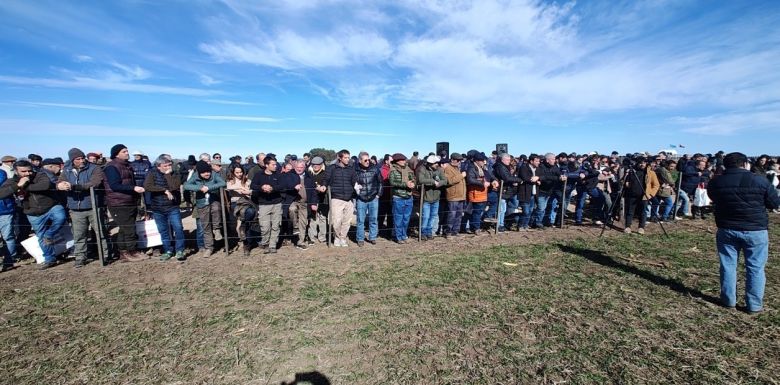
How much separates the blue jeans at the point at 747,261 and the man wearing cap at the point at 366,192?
20.8 ft

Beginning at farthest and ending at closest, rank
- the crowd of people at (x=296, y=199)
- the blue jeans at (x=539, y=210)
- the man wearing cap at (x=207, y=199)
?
the blue jeans at (x=539, y=210) → the man wearing cap at (x=207, y=199) → the crowd of people at (x=296, y=199)

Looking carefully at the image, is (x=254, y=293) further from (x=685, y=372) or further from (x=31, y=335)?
(x=685, y=372)

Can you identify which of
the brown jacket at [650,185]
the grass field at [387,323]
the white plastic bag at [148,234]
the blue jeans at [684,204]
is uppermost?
the brown jacket at [650,185]

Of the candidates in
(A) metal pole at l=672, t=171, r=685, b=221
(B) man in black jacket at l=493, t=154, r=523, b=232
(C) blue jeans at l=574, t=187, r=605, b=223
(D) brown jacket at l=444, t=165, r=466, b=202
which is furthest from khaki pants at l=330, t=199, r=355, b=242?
(A) metal pole at l=672, t=171, r=685, b=221

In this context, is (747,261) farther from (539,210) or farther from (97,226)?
(97,226)

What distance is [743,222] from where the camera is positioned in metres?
4.86

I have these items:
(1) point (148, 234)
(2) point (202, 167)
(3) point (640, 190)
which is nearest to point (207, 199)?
(2) point (202, 167)

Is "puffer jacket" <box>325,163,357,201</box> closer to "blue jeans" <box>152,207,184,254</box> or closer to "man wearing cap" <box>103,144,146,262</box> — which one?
"blue jeans" <box>152,207,184,254</box>

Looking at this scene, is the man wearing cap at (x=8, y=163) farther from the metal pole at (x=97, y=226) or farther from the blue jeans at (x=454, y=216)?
the blue jeans at (x=454, y=216)

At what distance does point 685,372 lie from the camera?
12.3 feet

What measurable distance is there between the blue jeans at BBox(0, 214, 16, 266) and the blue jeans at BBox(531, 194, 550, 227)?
12.7m

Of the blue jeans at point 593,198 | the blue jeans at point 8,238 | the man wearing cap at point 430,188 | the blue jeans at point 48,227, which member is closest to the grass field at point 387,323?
the blue jeans at point 48,227

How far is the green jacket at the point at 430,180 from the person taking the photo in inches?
345

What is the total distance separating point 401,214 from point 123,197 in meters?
6.06
